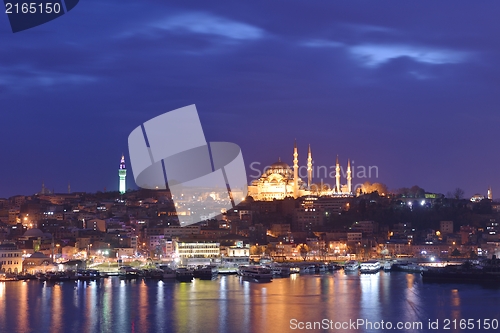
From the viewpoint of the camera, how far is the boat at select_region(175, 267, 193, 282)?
1859cm

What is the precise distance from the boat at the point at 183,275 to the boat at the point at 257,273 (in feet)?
3.59

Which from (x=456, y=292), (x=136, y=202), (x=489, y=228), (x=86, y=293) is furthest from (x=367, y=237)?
(x=86, y=293)

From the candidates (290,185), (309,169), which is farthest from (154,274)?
(309,169)

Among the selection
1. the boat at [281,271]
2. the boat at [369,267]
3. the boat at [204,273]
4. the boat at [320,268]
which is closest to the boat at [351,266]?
the boat at [369,267]

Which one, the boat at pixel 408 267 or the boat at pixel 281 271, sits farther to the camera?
the boat at pixel 408 267

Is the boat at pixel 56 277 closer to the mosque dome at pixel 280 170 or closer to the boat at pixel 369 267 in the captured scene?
the boat at pixel 369 267

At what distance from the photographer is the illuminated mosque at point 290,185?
115 feet

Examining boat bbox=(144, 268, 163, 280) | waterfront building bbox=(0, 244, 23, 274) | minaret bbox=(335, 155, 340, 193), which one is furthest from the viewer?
minaret bbox=(335, 155, 340, 193)

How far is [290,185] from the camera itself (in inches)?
1405

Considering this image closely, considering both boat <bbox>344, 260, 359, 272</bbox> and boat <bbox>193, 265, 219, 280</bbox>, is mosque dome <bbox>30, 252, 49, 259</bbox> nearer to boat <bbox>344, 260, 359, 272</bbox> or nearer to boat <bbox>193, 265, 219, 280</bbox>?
boat <bbox>193, 265, 219, 280</bbox>

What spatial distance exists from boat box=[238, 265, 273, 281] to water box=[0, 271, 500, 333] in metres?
0.65

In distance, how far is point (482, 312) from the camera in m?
13.2

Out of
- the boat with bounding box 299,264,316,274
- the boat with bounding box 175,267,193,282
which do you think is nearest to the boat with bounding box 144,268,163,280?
the boat with bounding box 175,267,193,282

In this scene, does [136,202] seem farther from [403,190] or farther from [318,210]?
[403,190]
